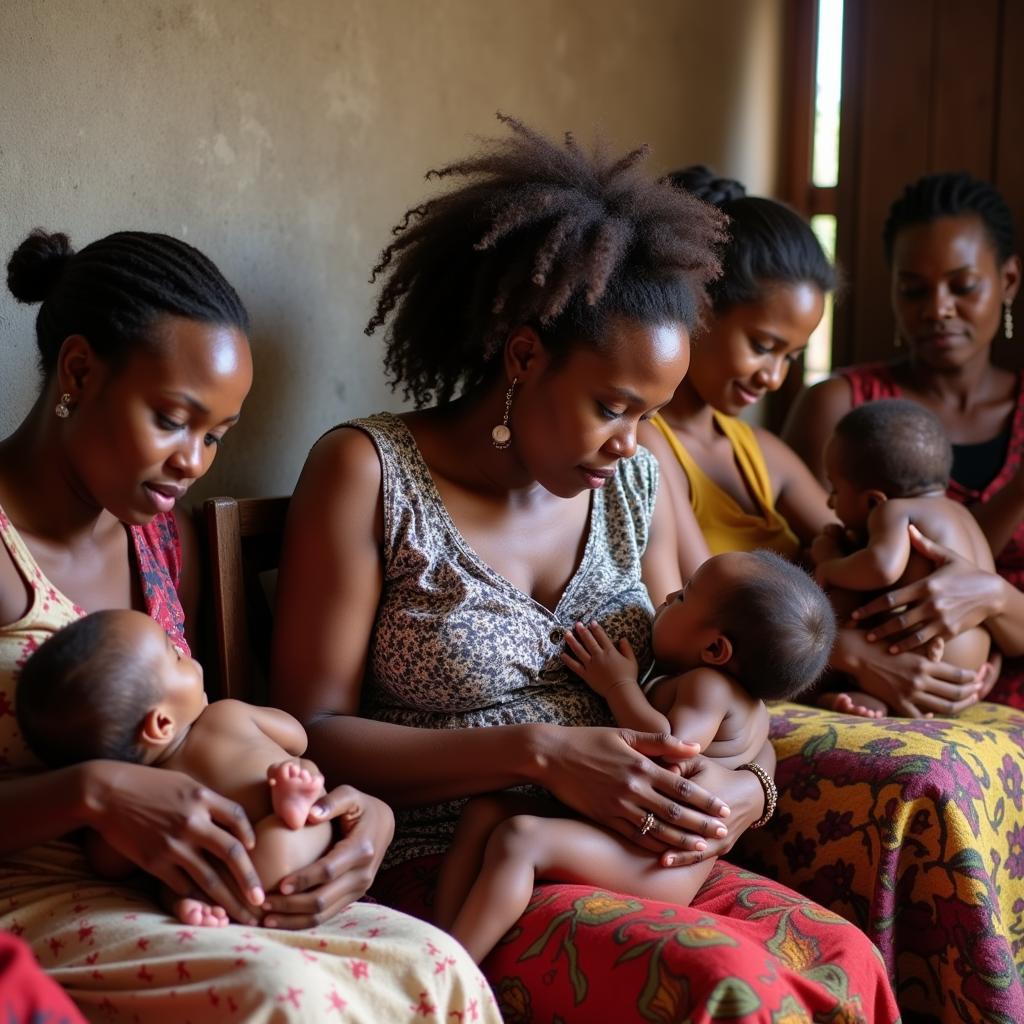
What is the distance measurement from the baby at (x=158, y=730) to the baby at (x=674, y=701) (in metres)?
0.29

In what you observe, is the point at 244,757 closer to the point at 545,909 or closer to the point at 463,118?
the point at 545,909

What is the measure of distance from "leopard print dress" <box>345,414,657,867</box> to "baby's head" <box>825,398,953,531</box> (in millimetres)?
771

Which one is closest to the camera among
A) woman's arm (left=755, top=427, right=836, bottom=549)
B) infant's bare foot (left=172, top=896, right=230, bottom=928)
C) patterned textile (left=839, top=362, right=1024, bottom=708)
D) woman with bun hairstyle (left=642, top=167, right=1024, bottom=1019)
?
infant's bare foot (left=172, top=896, right=230, bottom=928)

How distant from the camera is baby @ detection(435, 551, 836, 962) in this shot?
6.66 feet

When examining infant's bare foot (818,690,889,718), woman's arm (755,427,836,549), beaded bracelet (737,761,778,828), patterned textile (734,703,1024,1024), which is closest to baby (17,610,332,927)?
beaded bracelet (737,761,778,828)

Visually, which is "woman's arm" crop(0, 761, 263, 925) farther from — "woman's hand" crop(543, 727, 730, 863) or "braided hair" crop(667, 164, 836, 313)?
"braided hair" crop(667, 164, 836, 313)

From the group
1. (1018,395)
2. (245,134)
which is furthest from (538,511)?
(1018,395)

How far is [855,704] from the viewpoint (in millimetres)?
2768

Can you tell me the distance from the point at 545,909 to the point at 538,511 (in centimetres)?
76

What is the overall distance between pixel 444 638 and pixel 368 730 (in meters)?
0.20

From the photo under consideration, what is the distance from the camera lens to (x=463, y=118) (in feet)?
10.2

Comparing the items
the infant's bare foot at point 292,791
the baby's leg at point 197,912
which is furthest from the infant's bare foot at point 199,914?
the infant's bare foot at point 292,791

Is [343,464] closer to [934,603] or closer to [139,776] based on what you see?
[139,776]

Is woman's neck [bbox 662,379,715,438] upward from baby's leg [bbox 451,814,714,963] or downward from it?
upward
